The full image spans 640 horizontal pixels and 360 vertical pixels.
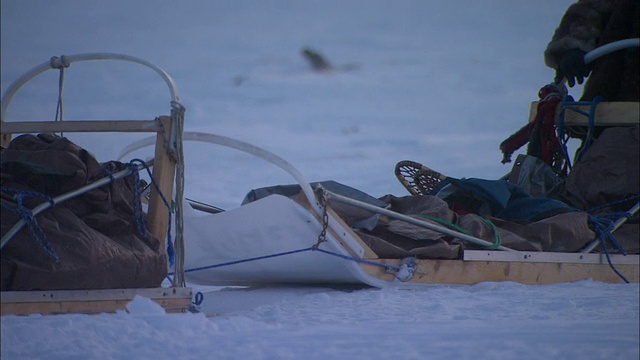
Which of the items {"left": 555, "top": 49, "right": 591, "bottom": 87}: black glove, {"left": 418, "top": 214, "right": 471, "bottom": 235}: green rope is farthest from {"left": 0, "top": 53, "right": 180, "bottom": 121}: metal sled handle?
{"left": 555, "top": 49, "right": 591, "bottom": 87}: black glove

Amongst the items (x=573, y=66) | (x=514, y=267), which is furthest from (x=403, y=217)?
(x=573, y=66)

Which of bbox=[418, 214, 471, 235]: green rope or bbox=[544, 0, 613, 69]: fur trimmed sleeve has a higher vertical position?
bbox=[544, 0, 613, 69]: fur trimmed sleeve

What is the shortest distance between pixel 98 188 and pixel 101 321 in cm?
64

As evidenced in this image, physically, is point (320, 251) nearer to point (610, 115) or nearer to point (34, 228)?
point (34, 228)

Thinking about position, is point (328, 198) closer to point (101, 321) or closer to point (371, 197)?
point (371, 197)

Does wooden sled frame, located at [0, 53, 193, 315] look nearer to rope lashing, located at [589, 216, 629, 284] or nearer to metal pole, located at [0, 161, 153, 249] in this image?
metal pole, located at [0, 161, 153, 249]

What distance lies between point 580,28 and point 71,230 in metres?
3.83

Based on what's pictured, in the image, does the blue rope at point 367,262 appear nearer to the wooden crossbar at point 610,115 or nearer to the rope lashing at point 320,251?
the rope lashing at point 320,251

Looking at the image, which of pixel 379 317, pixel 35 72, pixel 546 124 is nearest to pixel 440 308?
pixel 379 317

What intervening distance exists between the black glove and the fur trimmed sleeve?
0.05 metres

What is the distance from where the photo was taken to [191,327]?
269 cm

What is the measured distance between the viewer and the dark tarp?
2.76 m

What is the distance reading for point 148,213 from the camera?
3.33 meters

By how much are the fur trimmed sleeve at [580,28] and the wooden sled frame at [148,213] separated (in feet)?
10.1
